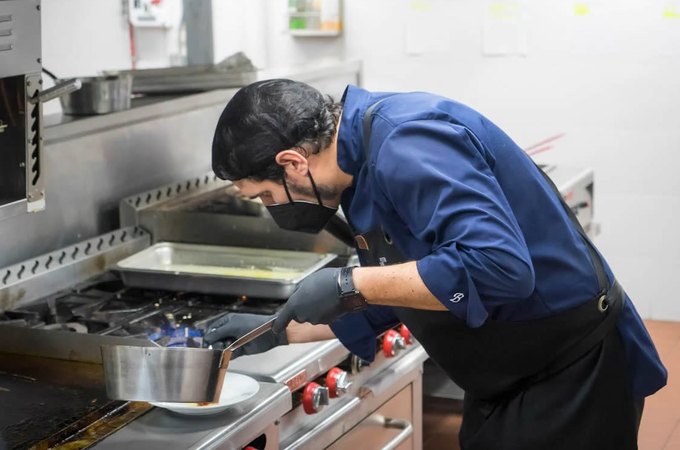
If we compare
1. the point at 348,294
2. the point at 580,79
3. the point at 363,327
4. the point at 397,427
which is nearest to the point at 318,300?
the point at 348,294

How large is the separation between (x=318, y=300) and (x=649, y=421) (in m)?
2.24

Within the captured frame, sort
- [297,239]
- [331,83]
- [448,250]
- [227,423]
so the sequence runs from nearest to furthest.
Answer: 1. [448,250]
2. [227,423]
3. [297,239]
4. [331,83]

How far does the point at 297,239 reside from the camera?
2.50 meters

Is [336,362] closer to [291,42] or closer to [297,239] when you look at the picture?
[297,239]

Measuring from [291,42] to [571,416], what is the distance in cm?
339

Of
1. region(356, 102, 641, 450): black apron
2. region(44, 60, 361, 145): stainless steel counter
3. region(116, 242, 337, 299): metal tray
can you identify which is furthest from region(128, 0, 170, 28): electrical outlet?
region(356, 102, 641, 450): black apron

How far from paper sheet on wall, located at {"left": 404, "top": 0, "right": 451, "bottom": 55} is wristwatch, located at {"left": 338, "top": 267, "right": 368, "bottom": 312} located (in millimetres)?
3187

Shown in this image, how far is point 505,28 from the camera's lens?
14.8 feet

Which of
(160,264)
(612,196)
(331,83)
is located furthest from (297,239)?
(612,196)

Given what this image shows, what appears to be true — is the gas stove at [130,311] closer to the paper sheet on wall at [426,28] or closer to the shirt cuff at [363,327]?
the shirt cuff at [363,327]

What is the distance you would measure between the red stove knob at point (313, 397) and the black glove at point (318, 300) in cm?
39

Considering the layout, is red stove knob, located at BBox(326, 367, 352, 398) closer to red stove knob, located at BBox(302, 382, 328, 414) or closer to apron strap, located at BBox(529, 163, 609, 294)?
red stove knob, located at BBox(302, 382, 328, 414)

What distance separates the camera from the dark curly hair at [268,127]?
64.4 inches

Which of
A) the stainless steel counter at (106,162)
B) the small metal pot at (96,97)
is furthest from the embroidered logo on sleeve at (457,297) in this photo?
the small metal pot at (96,97)
